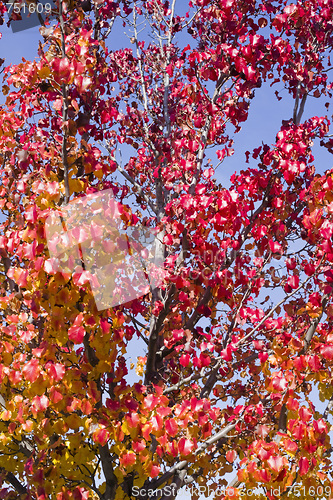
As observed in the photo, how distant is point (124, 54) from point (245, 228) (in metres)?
5.65

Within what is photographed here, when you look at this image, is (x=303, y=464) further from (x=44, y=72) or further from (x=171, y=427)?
(x=44, y=72)

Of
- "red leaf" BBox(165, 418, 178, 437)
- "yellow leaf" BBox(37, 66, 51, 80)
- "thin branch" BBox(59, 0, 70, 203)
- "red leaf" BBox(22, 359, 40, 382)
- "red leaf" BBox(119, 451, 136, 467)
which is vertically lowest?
"red leaf" BBox(119, 451, 136, 467)

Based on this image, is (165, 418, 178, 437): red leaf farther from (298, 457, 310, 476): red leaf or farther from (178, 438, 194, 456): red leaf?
(298, 457, 310, 476): red leaf

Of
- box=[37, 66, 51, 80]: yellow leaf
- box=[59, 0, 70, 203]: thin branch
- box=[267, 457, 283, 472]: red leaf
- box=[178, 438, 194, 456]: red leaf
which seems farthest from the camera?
box=[178, 438, 194, 456]: red leaf

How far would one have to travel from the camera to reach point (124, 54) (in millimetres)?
9164

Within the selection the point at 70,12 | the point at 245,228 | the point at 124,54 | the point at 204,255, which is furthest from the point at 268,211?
the point at 124,54

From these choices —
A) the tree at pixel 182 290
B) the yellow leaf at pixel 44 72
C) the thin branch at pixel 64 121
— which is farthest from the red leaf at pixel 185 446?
the yellow leaf at pixel 44 72

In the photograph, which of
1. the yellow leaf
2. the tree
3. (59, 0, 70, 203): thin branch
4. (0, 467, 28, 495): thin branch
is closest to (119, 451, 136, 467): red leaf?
the tree

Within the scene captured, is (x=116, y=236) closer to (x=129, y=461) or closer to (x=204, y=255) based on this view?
(x=204, y=255)

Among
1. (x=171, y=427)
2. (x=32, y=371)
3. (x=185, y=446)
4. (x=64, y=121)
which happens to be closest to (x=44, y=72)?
(x=64, y=121)

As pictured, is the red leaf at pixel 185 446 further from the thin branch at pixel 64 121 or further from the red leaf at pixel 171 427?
the thin branch at pixel 64 121

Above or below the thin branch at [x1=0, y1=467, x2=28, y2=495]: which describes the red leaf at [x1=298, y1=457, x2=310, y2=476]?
below

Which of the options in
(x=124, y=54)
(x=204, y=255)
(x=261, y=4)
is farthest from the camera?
(x=124, y=54)

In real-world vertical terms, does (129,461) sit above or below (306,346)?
below
